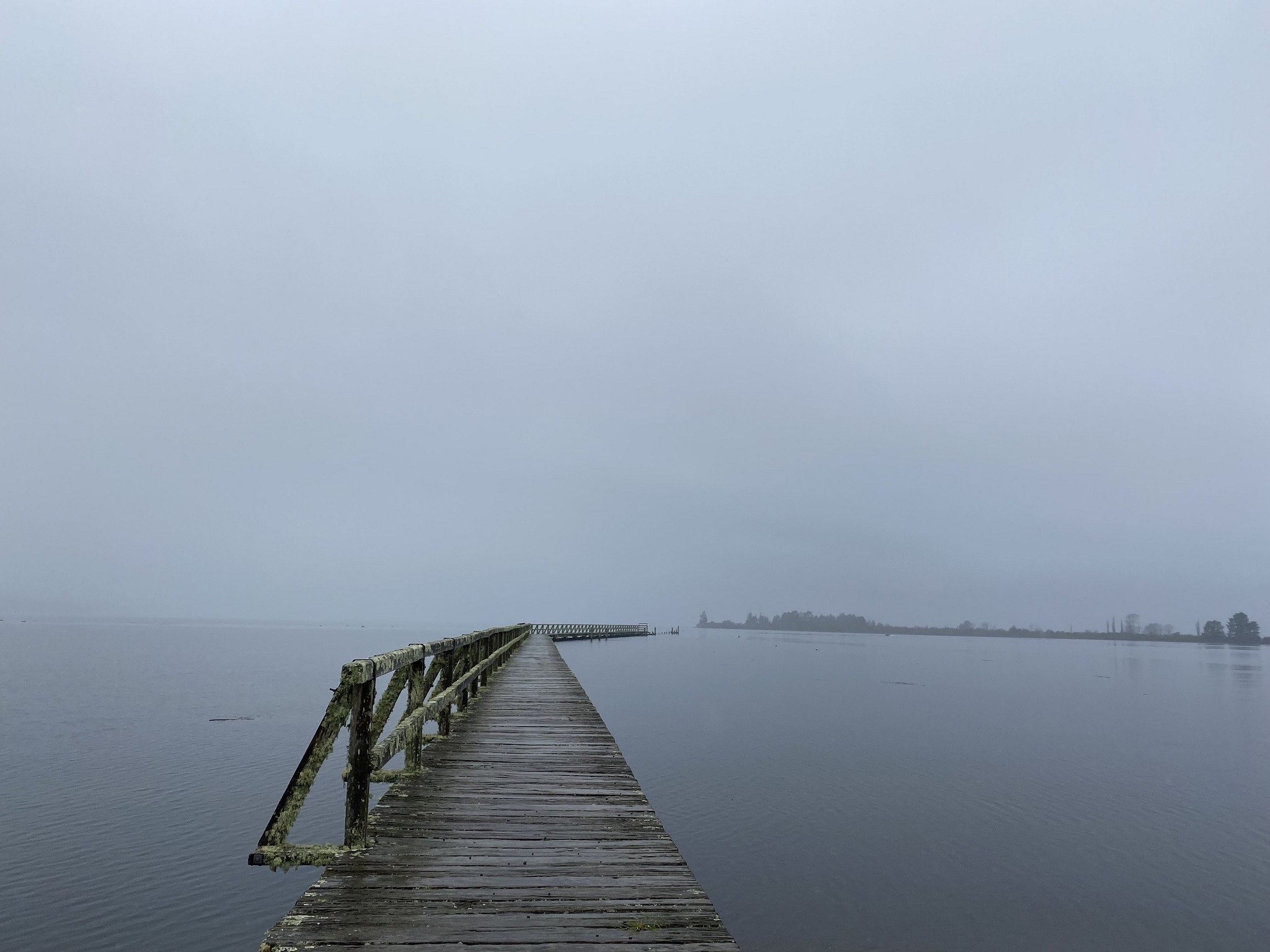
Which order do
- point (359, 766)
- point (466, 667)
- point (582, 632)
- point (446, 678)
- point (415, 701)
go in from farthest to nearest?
point (582, 632) < point (466, 667) < point (446, 678) < point (415, 701) < point (359, 766)

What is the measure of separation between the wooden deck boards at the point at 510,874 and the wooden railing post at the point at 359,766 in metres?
0.19

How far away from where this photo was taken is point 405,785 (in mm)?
7105

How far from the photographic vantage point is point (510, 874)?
4.98 meters

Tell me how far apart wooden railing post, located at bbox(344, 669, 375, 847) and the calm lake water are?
20.6 ft

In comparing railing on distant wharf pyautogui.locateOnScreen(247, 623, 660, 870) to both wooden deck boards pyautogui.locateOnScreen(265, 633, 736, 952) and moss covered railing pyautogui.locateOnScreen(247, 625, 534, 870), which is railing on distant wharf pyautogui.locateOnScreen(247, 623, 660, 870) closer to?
moss covered railing pyautogui.locateOnScreen(247, 625, 534, 870)

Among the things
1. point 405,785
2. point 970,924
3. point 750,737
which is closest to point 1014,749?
point 750,737

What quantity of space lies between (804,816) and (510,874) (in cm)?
1328

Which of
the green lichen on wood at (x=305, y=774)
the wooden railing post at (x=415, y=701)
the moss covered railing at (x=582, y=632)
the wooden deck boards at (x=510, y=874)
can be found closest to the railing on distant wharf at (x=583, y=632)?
the moss covered railing at (x=582, y=632)

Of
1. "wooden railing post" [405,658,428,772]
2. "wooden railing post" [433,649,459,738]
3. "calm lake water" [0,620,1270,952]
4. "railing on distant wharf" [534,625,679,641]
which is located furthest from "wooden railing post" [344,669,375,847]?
"railing on distant wharf" [534,625,679,641]

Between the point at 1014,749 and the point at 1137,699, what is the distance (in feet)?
99.8

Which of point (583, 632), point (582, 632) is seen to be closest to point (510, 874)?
point (582, 632)

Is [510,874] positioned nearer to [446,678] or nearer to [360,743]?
[360,743]

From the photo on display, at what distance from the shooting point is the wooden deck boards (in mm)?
4047

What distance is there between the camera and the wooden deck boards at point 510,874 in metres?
4.05
